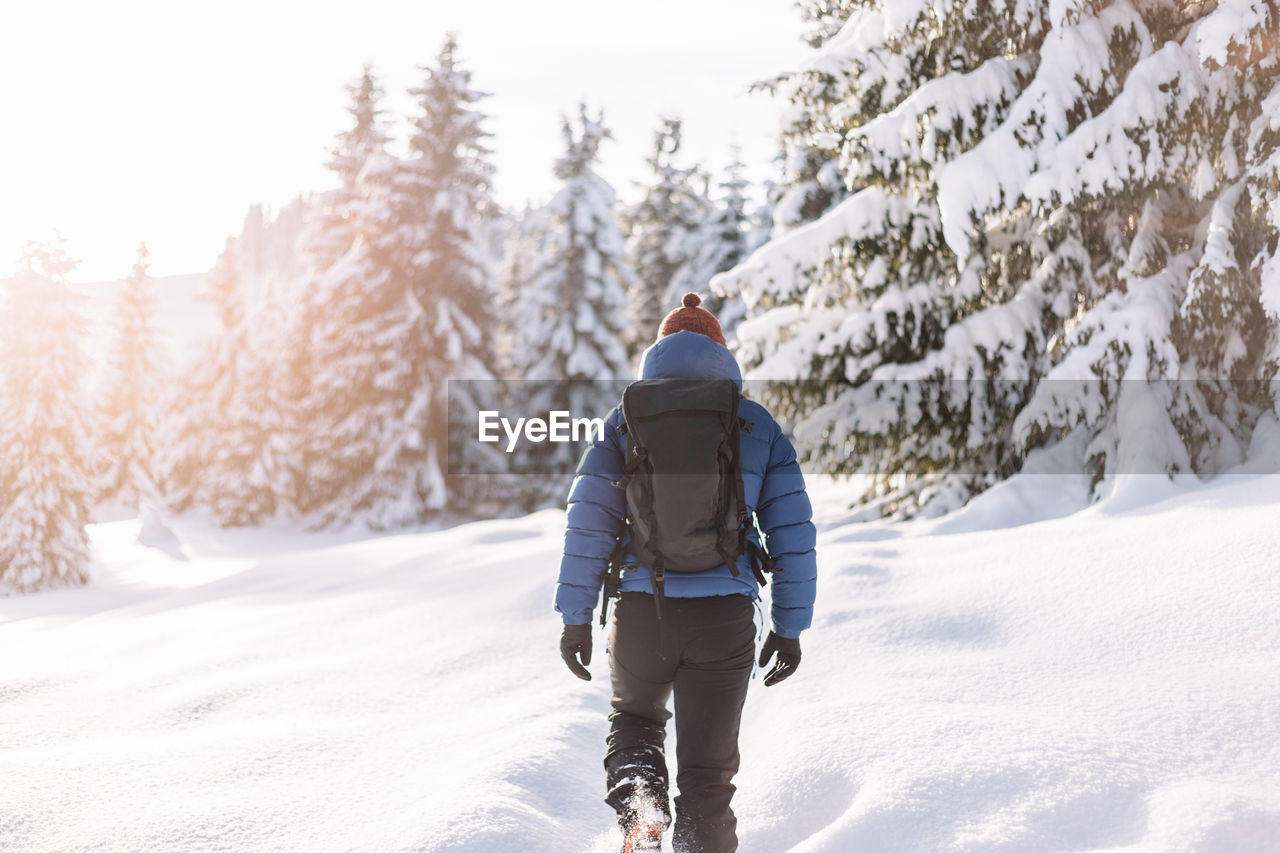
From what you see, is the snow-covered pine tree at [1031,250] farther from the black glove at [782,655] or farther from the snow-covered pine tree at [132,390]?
the snow-covered pine tree at [132,390]

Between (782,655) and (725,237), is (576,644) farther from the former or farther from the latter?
(725,237)

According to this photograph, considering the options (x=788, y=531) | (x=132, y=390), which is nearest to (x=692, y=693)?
(x=788, y=531)

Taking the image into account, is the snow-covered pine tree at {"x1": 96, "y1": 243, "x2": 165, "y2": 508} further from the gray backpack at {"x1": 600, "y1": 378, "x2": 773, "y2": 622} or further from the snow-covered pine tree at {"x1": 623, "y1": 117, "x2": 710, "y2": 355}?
the gray backpack at {"x1": 600, "y1": 378, "x2": 773, "y2": 622}

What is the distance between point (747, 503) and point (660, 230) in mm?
29213

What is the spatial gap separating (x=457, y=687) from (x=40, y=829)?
2.27m

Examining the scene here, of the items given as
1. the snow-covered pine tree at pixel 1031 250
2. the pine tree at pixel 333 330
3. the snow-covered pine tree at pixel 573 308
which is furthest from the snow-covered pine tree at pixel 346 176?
the snow-covered pine tree at pixel 1031 250

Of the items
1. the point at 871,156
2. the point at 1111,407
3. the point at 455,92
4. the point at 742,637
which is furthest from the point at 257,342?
the point at 742,637

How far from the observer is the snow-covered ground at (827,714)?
3.23 meters

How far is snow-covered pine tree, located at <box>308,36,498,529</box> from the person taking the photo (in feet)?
74.0

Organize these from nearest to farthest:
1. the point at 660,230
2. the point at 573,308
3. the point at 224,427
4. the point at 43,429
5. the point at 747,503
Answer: the point at 747,503, the point at 43,429, the point at 573,308, the point at 224,427, the point at 660,230

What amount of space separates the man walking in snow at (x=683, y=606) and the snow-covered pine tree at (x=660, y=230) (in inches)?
1082

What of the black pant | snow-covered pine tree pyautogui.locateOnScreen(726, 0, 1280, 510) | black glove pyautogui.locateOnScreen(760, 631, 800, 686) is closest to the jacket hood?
the black pant

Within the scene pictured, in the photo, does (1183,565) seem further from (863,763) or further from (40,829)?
(40,829)

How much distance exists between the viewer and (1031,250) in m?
7.95
